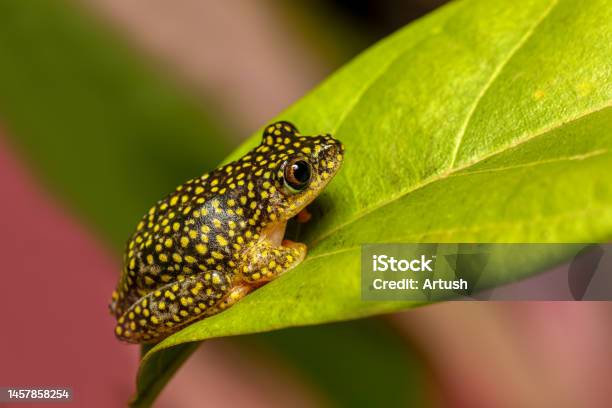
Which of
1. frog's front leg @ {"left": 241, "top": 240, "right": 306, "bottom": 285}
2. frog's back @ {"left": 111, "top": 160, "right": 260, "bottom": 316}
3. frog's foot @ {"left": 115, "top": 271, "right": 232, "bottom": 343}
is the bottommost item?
frog's foot @ {"left": 115, "top": 271, "right": 232, "bottom": 343}

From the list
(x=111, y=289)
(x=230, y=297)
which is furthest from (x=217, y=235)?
(x=111, y=289)

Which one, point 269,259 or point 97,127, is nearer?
point 269,259

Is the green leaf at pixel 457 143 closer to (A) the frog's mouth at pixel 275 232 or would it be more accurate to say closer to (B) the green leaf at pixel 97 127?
(A) the frog's mouth at pixel 275 232

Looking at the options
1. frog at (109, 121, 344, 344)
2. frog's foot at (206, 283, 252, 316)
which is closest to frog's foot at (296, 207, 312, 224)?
frog at (109, 121, 344, 344)

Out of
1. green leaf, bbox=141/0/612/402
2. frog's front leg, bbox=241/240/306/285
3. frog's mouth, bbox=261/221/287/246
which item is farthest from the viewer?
frog's mouth, bbox=261/221/287/246

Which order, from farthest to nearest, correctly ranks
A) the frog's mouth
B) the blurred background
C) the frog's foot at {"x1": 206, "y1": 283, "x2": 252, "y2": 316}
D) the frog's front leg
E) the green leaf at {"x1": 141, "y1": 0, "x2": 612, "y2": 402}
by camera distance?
the blurred background, the frog's mouth, the frog's foot at {"x1": 206, "y1": 283, "x2": 252, "y2": 316}, the frog's front leg, the green leaf at {"x1": 141, "y1": 0, "x2": 612, "y2": 402}

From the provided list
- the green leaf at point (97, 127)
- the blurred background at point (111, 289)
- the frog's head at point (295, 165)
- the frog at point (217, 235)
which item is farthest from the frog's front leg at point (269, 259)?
the green leaf at point (97, 127)

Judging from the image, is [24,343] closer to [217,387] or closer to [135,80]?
[217,387]

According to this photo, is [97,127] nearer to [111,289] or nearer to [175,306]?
[111,289]

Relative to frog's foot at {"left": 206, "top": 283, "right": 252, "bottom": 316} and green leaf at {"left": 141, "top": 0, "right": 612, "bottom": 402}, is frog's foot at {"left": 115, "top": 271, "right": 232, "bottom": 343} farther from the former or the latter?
green leaf at {"left": 141, "top": 0, "right": 612, "bottom": 402}
